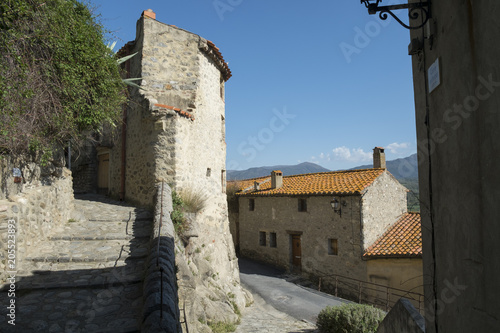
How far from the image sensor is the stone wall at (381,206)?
1591cm

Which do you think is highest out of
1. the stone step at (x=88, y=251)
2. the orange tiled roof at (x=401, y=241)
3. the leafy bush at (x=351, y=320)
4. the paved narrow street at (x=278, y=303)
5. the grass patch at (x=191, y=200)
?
the grass patch at (x=191, y=200)

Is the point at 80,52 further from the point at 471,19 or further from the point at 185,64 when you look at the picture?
the point at 471,19

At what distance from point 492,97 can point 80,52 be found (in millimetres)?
7559

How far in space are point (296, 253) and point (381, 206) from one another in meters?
5.88

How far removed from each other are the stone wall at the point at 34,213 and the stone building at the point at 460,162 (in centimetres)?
647

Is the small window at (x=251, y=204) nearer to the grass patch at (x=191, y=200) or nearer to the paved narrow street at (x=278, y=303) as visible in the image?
the paved narrow street at (x=278, y=303)

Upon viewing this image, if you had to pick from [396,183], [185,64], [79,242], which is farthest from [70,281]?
A: [396,183]

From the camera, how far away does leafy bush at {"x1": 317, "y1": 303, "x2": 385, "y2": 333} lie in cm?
966

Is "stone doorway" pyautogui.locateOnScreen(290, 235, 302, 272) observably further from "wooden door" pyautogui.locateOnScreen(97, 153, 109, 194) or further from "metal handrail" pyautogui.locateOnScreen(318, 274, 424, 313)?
"wooden door" pyautogui.locateOnScreen(97, 153, 109, 194)

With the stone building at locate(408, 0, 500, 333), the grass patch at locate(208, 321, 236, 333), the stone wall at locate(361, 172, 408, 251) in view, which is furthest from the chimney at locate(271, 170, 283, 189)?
the stone building at locate(408, 0, 500, 333)

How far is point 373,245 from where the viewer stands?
15953 millimetres

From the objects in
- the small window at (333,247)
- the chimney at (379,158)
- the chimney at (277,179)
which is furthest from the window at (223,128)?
the chimney at (379,158)

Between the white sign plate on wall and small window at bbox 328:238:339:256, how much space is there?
14.6 m

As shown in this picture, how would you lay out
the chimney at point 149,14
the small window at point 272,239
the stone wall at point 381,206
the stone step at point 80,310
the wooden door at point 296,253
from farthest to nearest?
1. the small window at point 272,239
2. the wooden door at point 296,253
3. the stone wall at point 381,206
4. the chimney at point 149,14
5. the stone step at point 80,310
